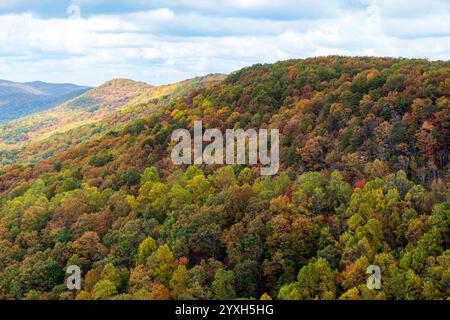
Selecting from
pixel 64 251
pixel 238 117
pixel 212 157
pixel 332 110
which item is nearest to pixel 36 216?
pixel 64 251

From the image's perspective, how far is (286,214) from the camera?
6725 cm

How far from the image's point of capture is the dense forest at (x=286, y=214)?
57406 millimetres

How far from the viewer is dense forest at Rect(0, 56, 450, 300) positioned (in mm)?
57406

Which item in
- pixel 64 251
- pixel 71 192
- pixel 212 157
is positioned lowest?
pixel 64 251

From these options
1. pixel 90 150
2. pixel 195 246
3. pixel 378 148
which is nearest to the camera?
pixel 195 246

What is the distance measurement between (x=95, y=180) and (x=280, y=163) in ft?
143

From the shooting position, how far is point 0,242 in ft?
287

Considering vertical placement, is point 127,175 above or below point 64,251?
above

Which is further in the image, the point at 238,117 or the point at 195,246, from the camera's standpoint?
the point at 238,117

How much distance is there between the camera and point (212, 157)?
317ft

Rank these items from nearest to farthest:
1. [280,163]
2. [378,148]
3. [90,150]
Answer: [378,148] < [280,163] < [90,150]

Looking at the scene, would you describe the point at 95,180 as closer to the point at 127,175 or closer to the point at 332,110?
the point at 127,175

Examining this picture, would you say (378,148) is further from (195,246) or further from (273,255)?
(195,246)

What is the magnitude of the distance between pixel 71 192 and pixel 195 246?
1731 inches
